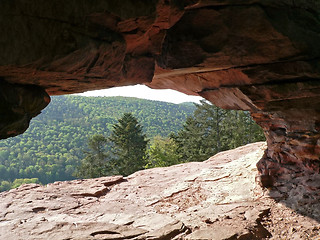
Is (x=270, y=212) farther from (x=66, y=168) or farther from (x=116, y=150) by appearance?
(x=66, y=168)

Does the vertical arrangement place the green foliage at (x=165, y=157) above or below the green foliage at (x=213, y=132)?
below

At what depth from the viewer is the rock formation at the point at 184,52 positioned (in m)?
4.32

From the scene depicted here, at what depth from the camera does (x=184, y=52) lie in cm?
675

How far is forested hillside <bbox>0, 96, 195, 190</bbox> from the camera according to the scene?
58781 mm

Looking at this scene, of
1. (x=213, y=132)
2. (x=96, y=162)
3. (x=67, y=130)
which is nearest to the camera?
(x=96, y=162)

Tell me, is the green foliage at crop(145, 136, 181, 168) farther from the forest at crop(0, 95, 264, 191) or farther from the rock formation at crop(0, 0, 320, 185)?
the rock formation at crop(0, 0, 320, 185)

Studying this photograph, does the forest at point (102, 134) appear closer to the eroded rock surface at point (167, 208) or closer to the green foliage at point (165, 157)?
the green foliage at point (165, 157)

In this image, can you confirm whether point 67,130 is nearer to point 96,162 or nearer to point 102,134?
point 102,134

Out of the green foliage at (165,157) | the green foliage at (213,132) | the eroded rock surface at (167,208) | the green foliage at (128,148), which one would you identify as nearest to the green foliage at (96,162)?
the green foliage at (128,148)

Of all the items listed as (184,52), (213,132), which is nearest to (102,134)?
(213,132)

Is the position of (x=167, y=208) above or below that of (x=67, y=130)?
above

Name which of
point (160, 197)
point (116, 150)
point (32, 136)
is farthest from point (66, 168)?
point (160, 197)

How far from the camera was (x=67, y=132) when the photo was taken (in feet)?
247

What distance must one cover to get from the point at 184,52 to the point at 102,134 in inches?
1353
